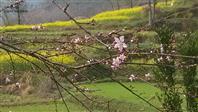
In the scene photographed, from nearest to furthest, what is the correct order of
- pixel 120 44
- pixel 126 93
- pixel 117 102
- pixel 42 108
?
pixel 120 44, pixel 117 102, pixel 42 108, pixel 126 93

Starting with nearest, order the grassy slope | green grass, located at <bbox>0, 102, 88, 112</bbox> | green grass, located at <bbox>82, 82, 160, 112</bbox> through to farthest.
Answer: the grassy slope → green grass, located at <bbox>82, 82, 160, 112</bbox> → green grass, located at <bbox>0, 102, 88, 112</bbox>

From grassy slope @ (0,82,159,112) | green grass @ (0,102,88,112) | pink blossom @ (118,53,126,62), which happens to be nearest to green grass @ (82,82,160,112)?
→ grassy slope @ (0,82,159,112)

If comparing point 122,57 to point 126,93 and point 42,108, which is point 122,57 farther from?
point 126,93

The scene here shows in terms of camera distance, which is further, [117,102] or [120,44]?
[117,102]

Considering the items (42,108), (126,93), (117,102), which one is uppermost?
(117,102)

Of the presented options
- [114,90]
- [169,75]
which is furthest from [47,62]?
[114,90]

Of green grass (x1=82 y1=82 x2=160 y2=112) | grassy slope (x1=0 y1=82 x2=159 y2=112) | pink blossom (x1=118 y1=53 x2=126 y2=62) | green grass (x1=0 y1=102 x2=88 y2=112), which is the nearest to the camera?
pink blossom (x1=118 y1=53 x2=126 y2=62)

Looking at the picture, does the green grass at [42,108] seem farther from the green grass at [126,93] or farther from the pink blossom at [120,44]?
the pink blossom at [120,44]

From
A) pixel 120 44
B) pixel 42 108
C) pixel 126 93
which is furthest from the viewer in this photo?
pixel 126 93

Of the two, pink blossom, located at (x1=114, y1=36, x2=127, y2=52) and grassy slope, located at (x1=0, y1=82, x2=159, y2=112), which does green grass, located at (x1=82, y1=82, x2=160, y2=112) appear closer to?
grassy slope, located at (x1=0, y1=82, x2=159, y2=112)

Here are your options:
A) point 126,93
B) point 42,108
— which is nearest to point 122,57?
point 42,108

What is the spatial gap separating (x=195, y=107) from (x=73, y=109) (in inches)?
177

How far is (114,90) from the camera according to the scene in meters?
14.7

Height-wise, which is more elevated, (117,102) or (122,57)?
(122,57)
